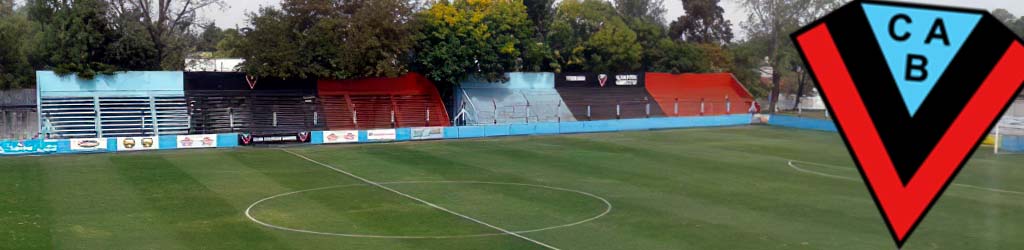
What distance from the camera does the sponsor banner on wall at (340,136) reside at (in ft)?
161

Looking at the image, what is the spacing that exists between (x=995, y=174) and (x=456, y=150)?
2502cm

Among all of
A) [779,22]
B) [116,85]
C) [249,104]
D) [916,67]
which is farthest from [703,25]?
[916,67]

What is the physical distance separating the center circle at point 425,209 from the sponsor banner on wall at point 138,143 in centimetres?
1691

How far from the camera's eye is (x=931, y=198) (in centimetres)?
529

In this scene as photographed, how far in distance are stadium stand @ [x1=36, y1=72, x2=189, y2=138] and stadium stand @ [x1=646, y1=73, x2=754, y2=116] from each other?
37330mm

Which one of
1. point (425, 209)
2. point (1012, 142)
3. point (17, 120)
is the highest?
point (17, 120)

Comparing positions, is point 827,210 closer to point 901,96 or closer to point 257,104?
point 901,96

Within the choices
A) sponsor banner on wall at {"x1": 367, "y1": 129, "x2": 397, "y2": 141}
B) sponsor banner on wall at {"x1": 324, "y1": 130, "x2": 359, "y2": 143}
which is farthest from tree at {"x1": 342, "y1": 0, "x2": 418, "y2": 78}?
sponsor banner on wall at {"x1": 324, "y1": 130, "x2": 359, "y2": 143}

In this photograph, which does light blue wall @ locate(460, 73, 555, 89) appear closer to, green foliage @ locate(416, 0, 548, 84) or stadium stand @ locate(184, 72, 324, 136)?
green foliage @ locate(416, 0, 548, 84)

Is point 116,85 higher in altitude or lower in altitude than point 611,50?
lower

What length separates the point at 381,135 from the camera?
167 feet

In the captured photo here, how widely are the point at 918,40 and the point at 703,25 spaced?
84.7m

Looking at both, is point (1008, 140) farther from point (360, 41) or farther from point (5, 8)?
point (5, 8)

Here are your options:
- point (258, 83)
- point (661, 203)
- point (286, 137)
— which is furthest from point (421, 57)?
point (661, 203)
